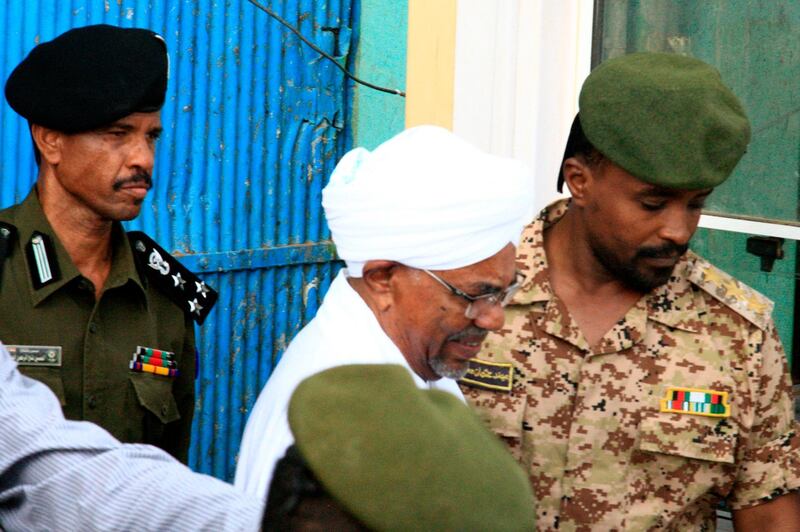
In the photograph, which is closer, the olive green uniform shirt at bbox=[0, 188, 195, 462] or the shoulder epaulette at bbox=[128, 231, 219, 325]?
the olive green uniform shirt at bbox=[0, 188, 195, 462]

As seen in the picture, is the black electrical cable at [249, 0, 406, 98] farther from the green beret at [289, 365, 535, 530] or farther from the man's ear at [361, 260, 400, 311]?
the green beret at [289, 365, 535, 530]

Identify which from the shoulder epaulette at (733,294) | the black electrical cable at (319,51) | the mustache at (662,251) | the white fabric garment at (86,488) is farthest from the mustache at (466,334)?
the black electrical cable at (319,51)

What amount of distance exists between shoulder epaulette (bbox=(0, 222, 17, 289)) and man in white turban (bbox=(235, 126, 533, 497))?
1062 mm

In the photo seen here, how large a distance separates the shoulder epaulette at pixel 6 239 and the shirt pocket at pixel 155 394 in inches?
17.5

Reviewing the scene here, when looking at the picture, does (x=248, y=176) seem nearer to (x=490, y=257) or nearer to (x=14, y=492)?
(x=490, y=257)

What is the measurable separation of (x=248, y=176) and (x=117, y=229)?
102cm

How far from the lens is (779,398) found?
2885 millimetres

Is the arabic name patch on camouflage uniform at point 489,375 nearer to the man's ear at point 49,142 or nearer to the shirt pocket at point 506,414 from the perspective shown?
the shirt pocket at point 506,414

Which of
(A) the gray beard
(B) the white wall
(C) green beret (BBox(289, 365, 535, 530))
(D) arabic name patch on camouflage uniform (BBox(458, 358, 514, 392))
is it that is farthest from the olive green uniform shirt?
(C) green beret (BBox(289, 365, 535, 530))

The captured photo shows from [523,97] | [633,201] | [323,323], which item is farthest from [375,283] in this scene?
[523,97]

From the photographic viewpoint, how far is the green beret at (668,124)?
2.76 m

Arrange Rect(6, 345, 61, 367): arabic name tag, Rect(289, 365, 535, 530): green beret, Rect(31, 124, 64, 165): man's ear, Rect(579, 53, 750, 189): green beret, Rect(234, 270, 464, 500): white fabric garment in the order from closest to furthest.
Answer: Rect(289, 365, 535, 530): green beret < Rect(234, 270, 464, 500): white fabric garment < Rect(579, 53, 750, 189): green beret < Rect(6, 345, 61, 367): arabic name tag < Rect(31, 124, 64, 165): man's ear

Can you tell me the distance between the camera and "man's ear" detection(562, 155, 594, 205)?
2928mm

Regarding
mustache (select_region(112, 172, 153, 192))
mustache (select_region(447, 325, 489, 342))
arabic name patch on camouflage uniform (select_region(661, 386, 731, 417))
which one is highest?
mustache (select_region(112, 172, 153, 192))
